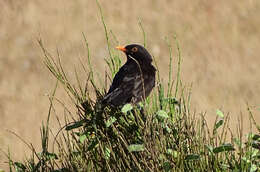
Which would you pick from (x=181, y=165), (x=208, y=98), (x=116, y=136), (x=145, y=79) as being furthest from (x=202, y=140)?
(x=208, y=98)

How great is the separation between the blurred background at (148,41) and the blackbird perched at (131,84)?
18.4 feet

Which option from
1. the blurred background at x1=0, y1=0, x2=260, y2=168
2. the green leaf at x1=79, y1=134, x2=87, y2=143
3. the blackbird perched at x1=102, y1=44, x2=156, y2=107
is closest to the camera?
the green leaf at x1=79, y1=134, x2=87, y2=143

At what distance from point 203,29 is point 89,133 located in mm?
8180

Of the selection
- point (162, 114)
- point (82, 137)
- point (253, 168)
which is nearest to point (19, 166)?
point (82, 137)

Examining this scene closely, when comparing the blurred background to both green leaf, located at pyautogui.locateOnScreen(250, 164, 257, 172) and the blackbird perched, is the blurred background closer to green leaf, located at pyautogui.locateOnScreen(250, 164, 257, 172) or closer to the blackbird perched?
the blackbird perched

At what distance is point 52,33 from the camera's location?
11102 millimetres

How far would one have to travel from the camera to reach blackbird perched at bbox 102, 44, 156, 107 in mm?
3795

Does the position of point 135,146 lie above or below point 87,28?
below

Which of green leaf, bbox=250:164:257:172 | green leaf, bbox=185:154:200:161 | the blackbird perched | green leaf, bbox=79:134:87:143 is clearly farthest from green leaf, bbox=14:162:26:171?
green leaf, bbox=250:164:257:172

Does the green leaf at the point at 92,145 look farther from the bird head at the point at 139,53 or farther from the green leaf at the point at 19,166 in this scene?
the bird head at the point at 139,53

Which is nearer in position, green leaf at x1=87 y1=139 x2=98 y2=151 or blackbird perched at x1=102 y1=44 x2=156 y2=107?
green leaf at x1=87 y1=139 x2=98 y2=151

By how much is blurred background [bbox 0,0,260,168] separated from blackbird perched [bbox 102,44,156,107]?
562 cm

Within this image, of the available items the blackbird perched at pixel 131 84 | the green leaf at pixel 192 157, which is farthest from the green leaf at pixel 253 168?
the blackbird perched at pixel 131 84

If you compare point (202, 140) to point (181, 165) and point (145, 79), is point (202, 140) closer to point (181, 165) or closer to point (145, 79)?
point (181, 165)
